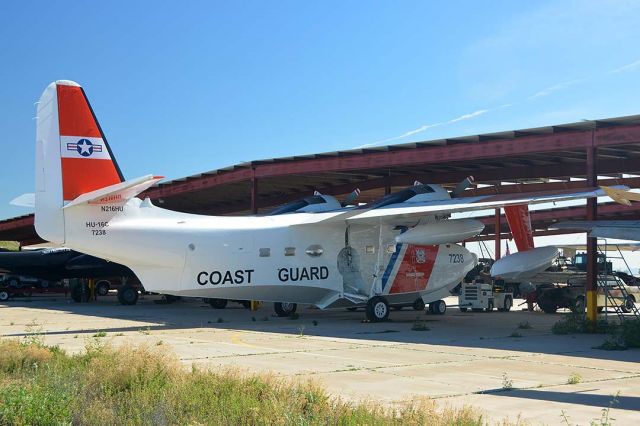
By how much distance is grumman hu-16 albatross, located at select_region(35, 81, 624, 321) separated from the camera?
19.8 metres

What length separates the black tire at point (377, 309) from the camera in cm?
2362

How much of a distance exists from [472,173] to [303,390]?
23002mm

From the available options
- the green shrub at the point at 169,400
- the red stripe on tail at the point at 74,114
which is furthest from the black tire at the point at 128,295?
the green shrub at the point at 169,400

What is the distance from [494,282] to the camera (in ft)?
116

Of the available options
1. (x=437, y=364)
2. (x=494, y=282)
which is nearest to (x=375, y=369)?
(x=437, y=364)

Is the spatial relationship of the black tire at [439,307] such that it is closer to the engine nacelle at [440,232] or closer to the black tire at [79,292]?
the engine nacelle at [440,232]

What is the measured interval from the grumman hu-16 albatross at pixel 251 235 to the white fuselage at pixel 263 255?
0.11ft

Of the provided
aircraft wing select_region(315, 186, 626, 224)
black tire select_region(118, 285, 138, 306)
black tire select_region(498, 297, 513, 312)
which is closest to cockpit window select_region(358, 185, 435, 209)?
aircraft wing select_region(315, 186, 626, 224)

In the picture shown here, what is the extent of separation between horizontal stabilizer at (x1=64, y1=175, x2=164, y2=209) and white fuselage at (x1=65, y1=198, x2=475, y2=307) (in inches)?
8.8

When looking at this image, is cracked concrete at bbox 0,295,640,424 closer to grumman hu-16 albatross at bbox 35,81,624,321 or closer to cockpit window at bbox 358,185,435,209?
grumman hu-16 albatross at bbox 35,81,624,321

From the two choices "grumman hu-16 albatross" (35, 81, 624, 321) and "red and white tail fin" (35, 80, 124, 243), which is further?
"grumman hu-16 albatross" (35, 81, 624, 321)

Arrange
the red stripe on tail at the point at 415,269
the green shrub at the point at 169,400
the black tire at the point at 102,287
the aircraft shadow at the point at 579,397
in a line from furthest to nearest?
the black tire at the point at 102,287 < the red stripe on tail at the point at 415,269 < the aircraft shadow at the point at 579,397 < the green shrub at the point at 169,400

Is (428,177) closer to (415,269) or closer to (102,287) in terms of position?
(415,269)

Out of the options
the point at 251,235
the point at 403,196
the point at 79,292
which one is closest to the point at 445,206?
the point at 403,196
